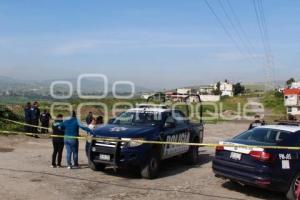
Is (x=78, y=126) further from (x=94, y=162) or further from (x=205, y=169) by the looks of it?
(x=205, y=169)

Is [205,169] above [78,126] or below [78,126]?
below

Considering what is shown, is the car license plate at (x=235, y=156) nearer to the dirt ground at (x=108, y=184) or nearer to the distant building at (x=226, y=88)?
the dirt ground at (x=108, y=184)

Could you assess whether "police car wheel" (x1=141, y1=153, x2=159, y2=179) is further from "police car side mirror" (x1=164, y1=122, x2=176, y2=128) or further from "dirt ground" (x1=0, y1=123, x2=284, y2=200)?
"police car side mirror" (x1=164, y1=122, x2=176, y2=128)

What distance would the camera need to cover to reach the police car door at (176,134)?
12750 mm

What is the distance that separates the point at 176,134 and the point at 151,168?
6.52 feet

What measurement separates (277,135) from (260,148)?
3.03 feet

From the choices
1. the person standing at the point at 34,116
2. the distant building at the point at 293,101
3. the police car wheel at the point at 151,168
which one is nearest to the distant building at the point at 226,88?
the distant building at the point at 293,101

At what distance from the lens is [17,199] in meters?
8.85

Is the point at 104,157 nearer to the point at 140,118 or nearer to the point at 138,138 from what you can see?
the point at 138,138

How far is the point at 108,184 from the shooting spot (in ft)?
35.1

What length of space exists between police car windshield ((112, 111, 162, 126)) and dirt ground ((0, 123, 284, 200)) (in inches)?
53.6

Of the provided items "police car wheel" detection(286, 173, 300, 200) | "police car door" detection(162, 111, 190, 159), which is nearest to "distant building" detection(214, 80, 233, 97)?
"police car door" detection(162, 111, 190, 159)

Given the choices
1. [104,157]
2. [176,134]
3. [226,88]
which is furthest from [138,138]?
[226,88]

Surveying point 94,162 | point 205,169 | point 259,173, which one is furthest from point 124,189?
point 205,169
